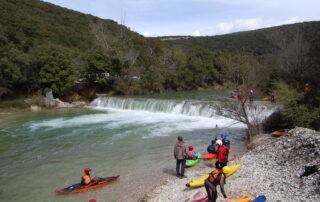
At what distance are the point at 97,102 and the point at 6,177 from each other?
21.7m

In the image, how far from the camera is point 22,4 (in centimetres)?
6328

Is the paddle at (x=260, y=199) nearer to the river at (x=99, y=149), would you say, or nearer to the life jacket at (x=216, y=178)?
the life jacket at (x=216, y=178)

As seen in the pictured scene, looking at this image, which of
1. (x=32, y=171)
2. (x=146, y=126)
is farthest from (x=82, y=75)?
(x=32, y=171)

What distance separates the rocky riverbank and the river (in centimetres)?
96

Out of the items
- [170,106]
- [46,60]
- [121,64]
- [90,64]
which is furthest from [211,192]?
[121,64]

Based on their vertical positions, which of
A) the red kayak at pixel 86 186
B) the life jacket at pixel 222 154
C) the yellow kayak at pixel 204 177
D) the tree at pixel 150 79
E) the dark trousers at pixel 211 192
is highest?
the tree at pixel 150 79

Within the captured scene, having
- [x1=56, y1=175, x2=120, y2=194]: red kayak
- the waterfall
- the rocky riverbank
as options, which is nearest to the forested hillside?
the waterfall

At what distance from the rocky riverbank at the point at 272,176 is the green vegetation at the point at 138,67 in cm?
334

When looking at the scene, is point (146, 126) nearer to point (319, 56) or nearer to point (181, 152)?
point (181, 152)

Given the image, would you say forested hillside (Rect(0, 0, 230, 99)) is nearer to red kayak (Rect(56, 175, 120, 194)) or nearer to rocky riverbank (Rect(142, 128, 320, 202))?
red kayak (Rect(56, 175, 120, 194))

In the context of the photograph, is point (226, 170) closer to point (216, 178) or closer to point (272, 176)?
point (272, 176)

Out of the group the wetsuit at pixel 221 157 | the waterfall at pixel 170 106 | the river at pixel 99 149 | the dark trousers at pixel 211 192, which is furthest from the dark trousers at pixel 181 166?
the waterfall at pixel 170 106

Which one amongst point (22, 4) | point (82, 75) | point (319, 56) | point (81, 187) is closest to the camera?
point (81, 187)

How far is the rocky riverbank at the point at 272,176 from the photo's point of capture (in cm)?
584
